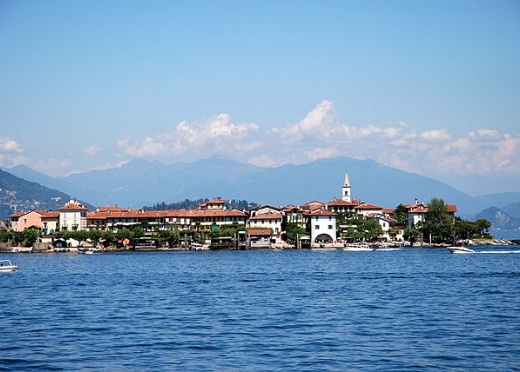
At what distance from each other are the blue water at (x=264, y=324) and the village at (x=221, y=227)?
5734 cm

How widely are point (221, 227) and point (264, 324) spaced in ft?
273

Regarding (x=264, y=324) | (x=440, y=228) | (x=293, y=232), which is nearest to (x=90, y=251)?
(x=293, y=232)

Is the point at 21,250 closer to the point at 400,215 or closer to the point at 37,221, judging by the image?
the point at 37,221

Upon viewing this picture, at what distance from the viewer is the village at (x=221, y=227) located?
106500 millimetres

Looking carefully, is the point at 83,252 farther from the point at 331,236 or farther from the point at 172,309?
the point at 172,309

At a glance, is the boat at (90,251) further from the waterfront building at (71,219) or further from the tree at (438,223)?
the tree at (438,223)

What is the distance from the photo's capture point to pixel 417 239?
112m

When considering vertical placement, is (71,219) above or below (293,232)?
above

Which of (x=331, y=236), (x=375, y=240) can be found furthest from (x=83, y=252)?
(x=375, y=240)

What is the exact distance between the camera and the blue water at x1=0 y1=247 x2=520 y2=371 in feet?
69.6

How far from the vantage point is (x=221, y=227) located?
111 meters

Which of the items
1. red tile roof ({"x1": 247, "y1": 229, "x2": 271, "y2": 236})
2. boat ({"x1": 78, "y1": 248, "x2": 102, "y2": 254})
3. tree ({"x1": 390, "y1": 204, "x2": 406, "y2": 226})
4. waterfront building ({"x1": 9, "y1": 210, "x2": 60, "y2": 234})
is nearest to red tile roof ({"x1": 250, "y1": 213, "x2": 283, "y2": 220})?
red tile roof ({"x1": 247, "y1": 229, "x2": 271, "y2": 236})

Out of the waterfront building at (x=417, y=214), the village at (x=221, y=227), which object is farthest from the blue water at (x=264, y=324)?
the waterfront building at (x=417, y=214)

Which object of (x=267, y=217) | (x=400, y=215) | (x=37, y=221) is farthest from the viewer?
(x=400, y=215)
